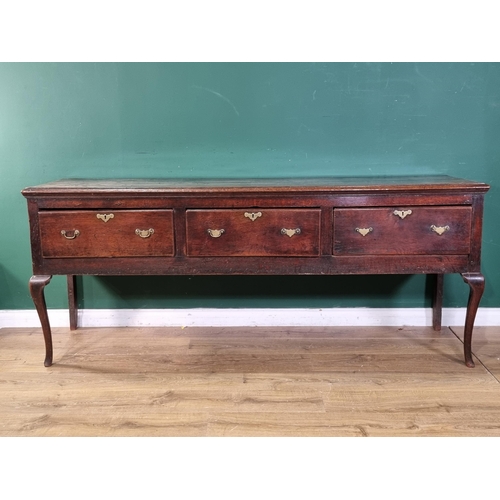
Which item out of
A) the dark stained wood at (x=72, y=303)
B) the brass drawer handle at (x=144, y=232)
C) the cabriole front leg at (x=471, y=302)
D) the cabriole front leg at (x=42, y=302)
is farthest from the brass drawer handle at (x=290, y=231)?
the dark stained wood at (x=72, y=303)

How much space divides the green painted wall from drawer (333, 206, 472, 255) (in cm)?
56

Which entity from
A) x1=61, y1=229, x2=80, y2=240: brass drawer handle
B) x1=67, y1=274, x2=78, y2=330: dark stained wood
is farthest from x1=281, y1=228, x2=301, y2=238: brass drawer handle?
x1=67, y1=274, x2=78, y2=330: dark stained wood

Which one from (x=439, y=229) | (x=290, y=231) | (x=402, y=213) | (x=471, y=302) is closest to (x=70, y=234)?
(x=290, y=231)

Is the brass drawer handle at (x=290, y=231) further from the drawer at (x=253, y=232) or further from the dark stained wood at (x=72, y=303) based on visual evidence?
the dark stained wood at (x=72, y=303)

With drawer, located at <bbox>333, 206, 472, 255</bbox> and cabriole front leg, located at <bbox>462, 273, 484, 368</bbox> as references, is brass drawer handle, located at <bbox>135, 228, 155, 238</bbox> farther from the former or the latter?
cabriole front leg, located at <bbox>462, 273, 484, 368</bbox>

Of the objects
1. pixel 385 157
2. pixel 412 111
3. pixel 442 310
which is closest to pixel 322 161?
pixel 385 157

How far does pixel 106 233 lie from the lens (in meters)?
2.56

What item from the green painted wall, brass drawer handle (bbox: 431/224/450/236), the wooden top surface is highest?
the green painted wall

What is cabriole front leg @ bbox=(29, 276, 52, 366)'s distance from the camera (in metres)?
2.61

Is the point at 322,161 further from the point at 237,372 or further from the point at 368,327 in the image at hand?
the point at 237,372

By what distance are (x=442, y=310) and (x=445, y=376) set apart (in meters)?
0.65

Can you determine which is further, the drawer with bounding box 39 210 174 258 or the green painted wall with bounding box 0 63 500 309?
the green painted wall with bounding box 0 63 500 309

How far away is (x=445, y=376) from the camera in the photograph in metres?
2.60

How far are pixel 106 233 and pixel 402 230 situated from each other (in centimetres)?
126
